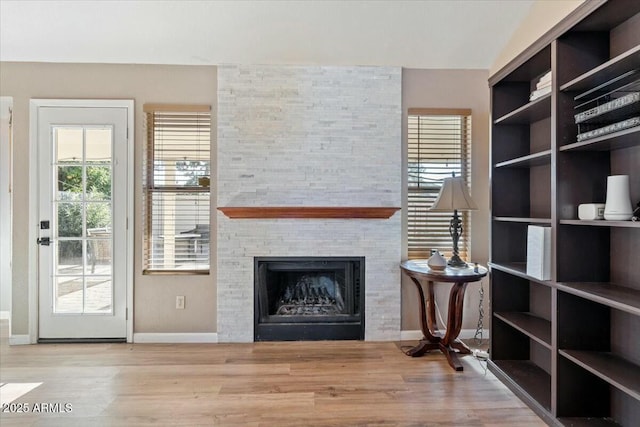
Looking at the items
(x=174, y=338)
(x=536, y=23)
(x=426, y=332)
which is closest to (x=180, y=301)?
(x=174, y=338)

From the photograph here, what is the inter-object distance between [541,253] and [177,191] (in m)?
2.83

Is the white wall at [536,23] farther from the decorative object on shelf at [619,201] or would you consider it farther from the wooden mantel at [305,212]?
the wooden mantel at [305,212]

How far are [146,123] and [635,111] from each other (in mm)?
3383

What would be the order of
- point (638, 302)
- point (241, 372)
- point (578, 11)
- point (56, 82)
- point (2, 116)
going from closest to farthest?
point (638, 302)
point (578, 11)
point (241, 372)
point (56, 82)
point (2, 116)

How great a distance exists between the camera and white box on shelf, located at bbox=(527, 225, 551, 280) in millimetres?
1985

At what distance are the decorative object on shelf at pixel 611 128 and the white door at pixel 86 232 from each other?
3350 millimetres

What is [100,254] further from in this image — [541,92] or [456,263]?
[541,92]

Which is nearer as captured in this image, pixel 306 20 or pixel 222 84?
pixel 306 20

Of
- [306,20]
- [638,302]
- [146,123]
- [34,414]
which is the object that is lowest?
[34,414]

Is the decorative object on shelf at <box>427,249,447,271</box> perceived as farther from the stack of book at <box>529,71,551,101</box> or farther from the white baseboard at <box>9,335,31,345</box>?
the white baseboard at <box>9,335,31,345</box>

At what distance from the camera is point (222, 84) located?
3.08m

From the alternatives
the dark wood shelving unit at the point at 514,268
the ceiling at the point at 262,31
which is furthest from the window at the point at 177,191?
the dark wood shelving unit at the point at 514,268

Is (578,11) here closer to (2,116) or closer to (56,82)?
(56,82)

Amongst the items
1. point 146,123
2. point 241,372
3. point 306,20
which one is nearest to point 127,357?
point 241,372
